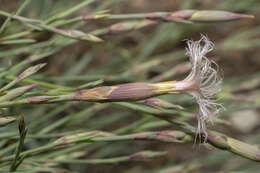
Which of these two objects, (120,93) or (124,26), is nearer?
(120,93)

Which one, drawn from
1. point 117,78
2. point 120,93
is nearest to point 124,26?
point 117,78

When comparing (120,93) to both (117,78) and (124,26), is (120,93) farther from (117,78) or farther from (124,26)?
(117,78)

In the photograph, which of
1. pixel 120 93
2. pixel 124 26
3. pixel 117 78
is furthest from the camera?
pixel 117 78

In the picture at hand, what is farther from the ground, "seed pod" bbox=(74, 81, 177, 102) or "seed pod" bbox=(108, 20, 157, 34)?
"seed pod" bbox=(108, 20, 157, 34)

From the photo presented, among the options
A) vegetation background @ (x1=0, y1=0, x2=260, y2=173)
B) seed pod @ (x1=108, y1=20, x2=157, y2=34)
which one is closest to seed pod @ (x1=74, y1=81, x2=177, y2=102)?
vegetation background @ (x1=0, y1=0, x2=260, y2=173)

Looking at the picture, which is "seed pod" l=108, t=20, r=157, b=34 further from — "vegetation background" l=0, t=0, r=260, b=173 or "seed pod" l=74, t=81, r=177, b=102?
"seed pod" l=74, t=81, r=177, b=102

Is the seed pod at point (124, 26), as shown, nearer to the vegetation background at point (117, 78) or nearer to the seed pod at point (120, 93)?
the vegetation background at point (117, 78)

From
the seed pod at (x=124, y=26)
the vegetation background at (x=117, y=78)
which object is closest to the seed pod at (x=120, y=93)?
the vegetation background at (x=117, y=78)

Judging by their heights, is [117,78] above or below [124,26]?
below
